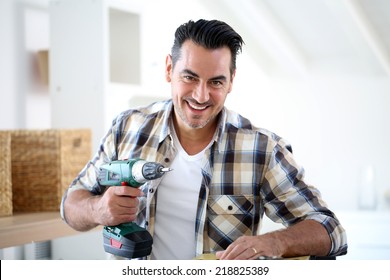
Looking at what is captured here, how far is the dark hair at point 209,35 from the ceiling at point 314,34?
1.74ft

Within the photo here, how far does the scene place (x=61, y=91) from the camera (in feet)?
7.60

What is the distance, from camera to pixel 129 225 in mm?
1322

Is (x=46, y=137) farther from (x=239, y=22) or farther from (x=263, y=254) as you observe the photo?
(x=263, y=254)

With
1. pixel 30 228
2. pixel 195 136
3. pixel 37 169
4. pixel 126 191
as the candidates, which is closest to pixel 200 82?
pixel 195 136

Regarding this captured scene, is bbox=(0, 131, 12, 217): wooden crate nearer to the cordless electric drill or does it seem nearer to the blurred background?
the blurred background

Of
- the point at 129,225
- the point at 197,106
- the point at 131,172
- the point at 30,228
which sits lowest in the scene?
the point at 30,228

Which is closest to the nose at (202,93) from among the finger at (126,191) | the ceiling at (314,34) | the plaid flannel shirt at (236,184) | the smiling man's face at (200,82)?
the smiling man's face at (200,82)

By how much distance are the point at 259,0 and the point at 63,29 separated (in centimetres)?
76

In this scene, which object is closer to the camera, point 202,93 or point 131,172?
point 131,172

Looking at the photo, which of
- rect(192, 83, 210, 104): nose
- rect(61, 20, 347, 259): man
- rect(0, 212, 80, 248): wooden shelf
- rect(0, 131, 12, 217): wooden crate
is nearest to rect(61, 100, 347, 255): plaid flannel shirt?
rect(61, 20, 347, 259): man

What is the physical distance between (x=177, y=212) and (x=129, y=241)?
21cm

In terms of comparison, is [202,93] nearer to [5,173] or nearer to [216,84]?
[216,84]

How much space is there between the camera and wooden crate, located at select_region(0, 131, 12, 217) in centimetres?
186
